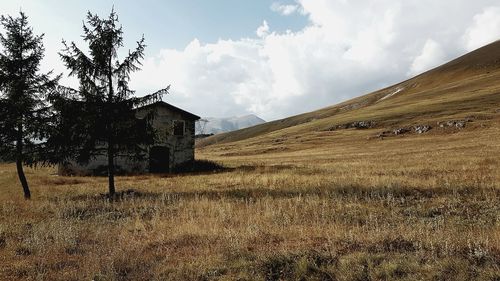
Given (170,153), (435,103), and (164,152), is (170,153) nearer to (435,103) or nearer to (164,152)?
(164,152)

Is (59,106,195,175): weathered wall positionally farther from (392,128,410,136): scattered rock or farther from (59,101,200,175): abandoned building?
(392,128,410,136): scattered rock

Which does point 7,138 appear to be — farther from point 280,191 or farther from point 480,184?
point 480,184

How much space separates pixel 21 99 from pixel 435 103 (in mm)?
83985

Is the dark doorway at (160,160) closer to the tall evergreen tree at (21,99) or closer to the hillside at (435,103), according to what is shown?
the tall evergreen tree at (21,99)

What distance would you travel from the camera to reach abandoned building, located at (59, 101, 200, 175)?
37.3 meters

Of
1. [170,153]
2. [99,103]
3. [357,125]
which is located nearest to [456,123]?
[357,125]

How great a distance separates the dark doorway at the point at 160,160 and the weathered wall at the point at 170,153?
1.30ft

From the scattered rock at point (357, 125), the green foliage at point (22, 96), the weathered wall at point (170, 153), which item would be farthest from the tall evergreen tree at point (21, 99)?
the scattered rock at point (357, 125)

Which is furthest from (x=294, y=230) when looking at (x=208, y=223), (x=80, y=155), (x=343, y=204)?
(x=80, y=155)

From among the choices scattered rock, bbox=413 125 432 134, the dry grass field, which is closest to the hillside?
scattered rock, bbox=413 125 432 134

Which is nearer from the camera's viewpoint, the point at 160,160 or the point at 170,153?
the point at 160,160

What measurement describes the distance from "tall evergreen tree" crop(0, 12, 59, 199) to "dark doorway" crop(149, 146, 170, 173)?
17.7 meters

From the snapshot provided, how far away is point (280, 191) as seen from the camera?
18.5 meters

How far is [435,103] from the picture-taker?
3378 inches
